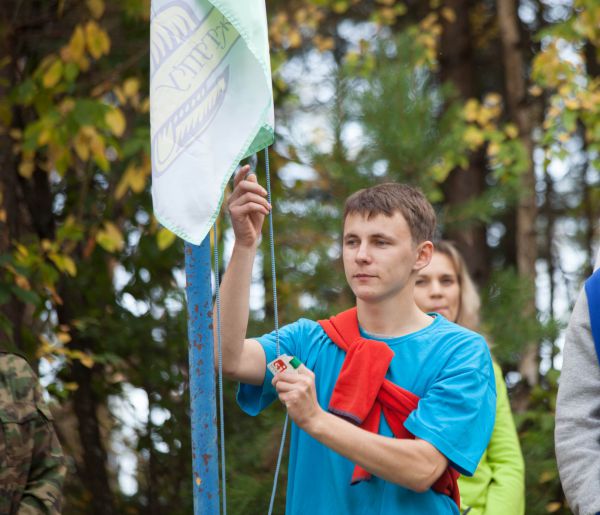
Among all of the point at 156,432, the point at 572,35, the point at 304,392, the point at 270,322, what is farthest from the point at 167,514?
the point at 572,35

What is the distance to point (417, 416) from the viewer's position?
2.80 metres

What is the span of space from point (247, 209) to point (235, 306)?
0.29 m

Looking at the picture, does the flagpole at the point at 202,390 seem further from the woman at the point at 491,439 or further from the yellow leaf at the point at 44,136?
the yellow leaf at the point at 44,136

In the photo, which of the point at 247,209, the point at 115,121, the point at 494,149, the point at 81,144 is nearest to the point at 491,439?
the point at 247,209

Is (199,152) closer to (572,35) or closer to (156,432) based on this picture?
(156,432)

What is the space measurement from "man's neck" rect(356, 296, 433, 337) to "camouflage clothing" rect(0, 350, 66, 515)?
1017 millimetres

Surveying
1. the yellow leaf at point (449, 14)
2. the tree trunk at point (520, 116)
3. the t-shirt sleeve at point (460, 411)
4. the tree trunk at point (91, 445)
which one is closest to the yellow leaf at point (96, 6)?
the tree trunk at point (91, 445)

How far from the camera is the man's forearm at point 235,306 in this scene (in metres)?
2.97

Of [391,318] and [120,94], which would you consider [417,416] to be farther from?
[120,94]

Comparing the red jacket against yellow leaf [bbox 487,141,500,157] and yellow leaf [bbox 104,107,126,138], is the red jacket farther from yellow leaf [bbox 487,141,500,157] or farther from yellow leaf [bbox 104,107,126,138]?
yellow leaf [bbox 487,141,500,157]

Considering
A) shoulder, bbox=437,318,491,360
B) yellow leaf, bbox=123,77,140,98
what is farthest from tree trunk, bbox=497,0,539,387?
shoulder, bbox=437,318,491,360

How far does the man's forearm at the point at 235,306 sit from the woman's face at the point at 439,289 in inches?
62.8

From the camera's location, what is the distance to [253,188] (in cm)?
293

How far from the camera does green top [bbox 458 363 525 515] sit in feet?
13.1
